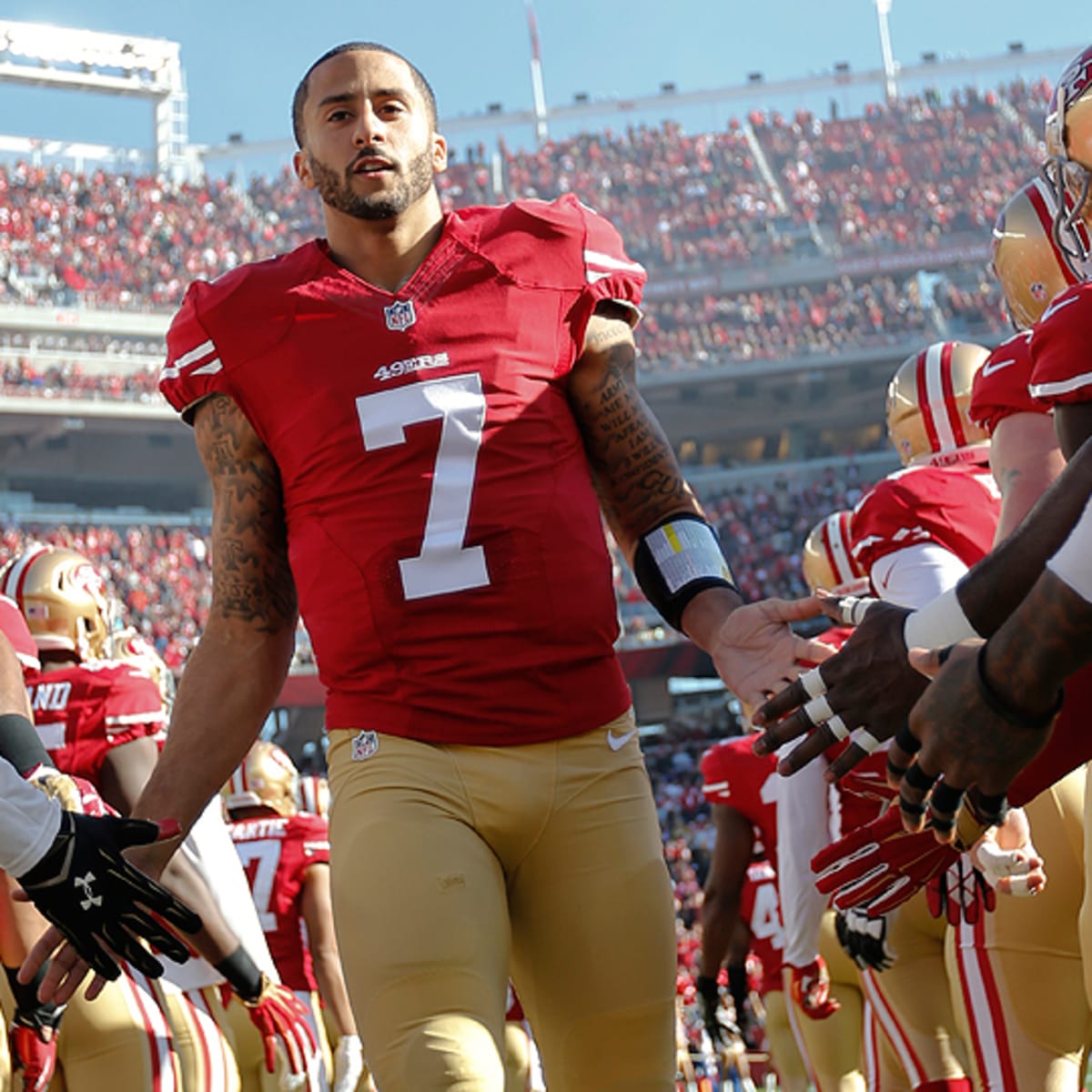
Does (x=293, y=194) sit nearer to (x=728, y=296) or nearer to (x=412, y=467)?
(x=728, y=296)

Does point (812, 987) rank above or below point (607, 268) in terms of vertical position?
below

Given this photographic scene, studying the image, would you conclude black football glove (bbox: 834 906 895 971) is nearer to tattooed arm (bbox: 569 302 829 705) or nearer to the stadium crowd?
tattooed arm (bbox: 569 302 829 705)

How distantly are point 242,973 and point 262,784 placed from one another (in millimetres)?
3334

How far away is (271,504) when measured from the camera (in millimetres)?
2908

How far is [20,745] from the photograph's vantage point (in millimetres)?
3080

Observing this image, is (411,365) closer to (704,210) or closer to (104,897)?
(104,897)

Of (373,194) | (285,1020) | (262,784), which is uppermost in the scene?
(262,784)

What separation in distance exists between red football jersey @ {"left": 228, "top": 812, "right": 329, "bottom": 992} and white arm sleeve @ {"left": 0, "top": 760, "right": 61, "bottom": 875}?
3533mm

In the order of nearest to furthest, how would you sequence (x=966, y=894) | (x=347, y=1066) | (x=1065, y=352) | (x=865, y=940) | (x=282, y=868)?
(x=1065, y=352), (x=966, y=894), (x=865, y=940), (x=347, y=1066), (x=282, y=868)

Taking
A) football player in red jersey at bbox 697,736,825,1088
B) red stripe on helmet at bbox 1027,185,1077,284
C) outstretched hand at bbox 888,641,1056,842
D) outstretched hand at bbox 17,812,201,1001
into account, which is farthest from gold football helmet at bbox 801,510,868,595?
outstretched hand at bbox 888,641,1056,842

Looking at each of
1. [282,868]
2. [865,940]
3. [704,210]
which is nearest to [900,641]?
[865,940]

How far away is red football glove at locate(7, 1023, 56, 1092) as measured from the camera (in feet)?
11.3

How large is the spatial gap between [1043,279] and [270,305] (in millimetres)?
1613

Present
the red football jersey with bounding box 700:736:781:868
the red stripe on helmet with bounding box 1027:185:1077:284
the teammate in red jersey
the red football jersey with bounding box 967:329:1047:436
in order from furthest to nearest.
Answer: the red football jersey with bounding box 700:736:781:868
the red stripe on helmet with bounding box 1027:185:1077:284
the red football jersey with bounding box 967:329:1047:436
the teammate in red jersey
